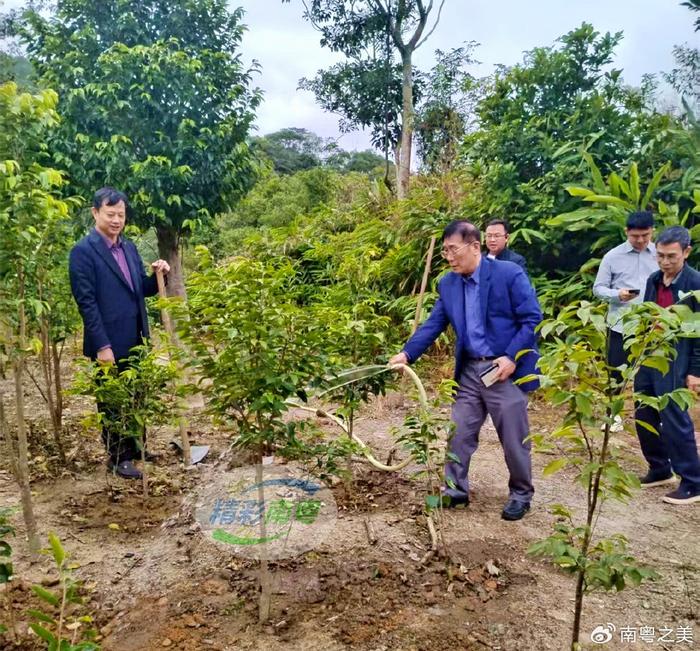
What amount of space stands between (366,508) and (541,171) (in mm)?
4398

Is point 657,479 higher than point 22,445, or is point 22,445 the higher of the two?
point 22,445

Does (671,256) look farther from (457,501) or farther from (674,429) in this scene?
(457,501)

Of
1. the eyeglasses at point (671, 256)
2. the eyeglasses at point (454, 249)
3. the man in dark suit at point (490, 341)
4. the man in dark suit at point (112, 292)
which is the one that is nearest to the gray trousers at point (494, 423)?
the man in dark suit at point (490, 341)

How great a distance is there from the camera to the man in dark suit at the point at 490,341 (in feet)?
9.09

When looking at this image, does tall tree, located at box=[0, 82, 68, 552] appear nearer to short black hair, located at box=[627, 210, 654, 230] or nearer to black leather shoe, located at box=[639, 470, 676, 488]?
short black hair, located at box=[627, 210, 654, 230]

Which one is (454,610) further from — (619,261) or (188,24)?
(188,24)

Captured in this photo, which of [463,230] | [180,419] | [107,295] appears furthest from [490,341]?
[107,295]

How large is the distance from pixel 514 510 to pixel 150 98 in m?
5.02

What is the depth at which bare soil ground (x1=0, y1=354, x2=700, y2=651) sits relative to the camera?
6.75 ft

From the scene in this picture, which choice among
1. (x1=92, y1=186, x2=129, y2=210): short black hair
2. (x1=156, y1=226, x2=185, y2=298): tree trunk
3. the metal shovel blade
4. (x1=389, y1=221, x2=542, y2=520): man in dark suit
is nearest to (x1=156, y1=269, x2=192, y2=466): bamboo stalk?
the metal shovel blade

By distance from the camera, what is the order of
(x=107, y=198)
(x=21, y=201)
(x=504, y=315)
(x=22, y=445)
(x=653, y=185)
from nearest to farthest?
(x=21, y=201) < (x=22, y=445) < (x=504, y=315) < (x=107, y=198) < (x=653, y=185)

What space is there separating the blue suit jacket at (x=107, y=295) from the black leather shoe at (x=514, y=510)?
2247mm

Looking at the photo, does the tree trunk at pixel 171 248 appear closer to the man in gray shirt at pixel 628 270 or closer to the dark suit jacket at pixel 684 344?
the man in gray shirt at pixel 628 270

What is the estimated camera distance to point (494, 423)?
293cm
